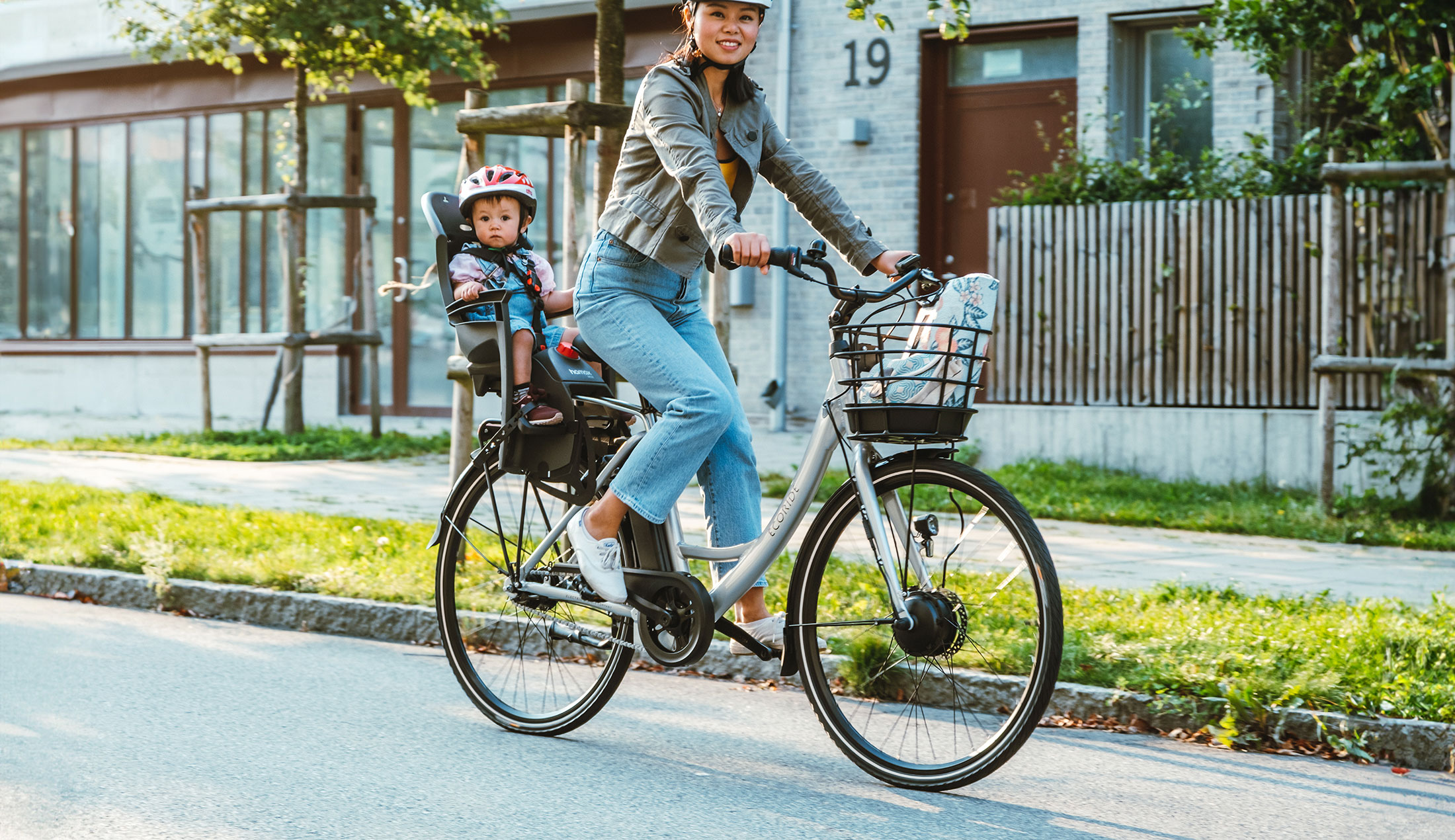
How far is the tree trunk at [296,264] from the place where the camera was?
13.8m

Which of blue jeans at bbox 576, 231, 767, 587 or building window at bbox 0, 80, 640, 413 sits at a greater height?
building window at bbox 0, 80, 640, 413

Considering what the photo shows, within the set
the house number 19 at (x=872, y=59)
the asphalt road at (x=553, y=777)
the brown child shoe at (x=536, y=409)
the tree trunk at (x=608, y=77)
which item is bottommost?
the asphalt road at (x=553, y=777)

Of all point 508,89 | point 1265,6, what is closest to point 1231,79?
point 1265,6

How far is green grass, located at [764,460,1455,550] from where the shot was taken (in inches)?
333

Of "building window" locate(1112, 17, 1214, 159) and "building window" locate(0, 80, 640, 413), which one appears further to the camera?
"building window" locate(0, 80, 640, 413)

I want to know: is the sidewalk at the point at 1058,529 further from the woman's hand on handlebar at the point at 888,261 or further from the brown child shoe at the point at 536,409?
the woman's hand on handlebar at the point at 888,261

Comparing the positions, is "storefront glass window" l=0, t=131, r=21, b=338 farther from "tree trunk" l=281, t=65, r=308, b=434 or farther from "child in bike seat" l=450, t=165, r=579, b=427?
"child in bike seat" l=450, t=165, r=579, b=427

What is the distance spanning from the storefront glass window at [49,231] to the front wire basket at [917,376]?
18.5 metres

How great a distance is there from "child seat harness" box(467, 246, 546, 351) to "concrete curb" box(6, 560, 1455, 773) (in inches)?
56.5

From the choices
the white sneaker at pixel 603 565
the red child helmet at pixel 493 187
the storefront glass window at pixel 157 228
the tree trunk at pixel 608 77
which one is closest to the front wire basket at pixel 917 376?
the white sneaker at pixel 603 565

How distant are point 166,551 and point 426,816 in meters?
3.93

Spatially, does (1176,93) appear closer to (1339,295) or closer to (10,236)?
(1339,295)

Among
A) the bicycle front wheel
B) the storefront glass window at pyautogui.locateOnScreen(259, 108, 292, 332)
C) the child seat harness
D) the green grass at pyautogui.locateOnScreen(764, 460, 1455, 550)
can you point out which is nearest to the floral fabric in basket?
the bicycle front wheel

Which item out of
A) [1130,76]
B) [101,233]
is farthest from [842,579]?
[101,233]
